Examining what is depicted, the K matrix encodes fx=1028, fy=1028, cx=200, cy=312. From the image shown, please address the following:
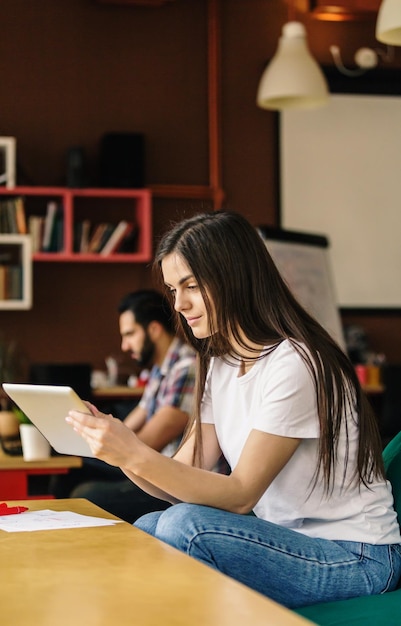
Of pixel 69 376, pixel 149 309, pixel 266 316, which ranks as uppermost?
pixel 266 316

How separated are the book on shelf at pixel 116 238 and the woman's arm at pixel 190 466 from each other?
4.05 meters

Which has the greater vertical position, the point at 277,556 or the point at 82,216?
the point at 82,216

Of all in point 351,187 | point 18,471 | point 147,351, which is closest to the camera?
point 18,471

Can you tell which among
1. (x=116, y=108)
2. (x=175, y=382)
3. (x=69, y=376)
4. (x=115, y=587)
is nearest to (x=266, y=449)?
(x=115, y=587)

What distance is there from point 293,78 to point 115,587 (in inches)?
177

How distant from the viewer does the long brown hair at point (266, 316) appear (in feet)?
A: 6.81

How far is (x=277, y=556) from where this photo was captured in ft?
6.29

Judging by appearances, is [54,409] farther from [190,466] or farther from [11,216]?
[11,216]

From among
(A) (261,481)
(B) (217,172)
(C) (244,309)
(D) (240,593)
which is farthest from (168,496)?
(B) (217,172)

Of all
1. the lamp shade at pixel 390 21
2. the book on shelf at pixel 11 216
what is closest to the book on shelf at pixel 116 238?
the book on shelf at pixel 11 216

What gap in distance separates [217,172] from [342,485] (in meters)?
4.54

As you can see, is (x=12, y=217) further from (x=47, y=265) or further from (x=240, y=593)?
(x=240, y=593)

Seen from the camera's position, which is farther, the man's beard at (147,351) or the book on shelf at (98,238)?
the book on shelf at (98,238)

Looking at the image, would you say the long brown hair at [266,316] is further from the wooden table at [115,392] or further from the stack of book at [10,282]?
the stack of book at [10,282]
